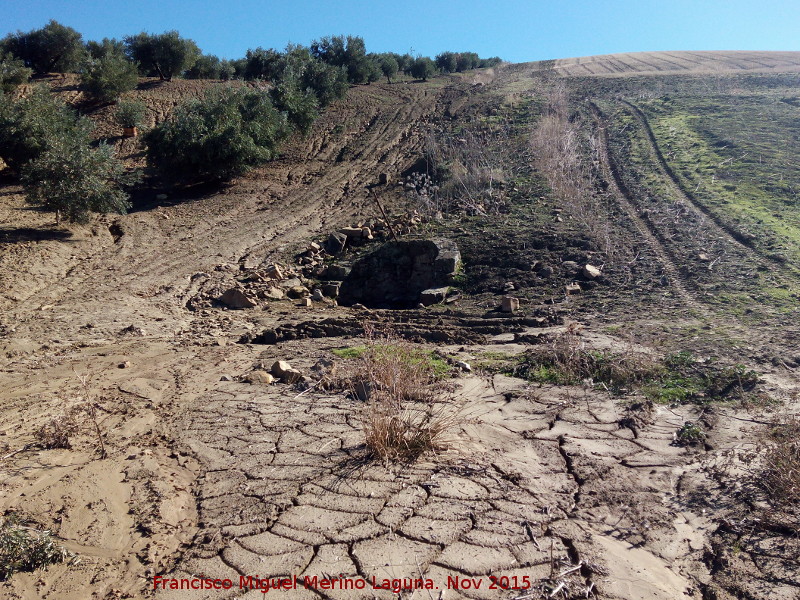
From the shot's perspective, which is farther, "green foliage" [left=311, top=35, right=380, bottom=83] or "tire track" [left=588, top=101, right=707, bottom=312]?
"green foliage" [left=311, top=35, right=380, bottom=83]

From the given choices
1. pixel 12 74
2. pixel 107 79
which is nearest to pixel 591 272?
pixel 107 79

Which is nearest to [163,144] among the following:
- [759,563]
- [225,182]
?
[225,182]

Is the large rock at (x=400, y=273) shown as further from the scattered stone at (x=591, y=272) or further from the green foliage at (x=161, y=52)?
the green foliage at (x=161, y=52)

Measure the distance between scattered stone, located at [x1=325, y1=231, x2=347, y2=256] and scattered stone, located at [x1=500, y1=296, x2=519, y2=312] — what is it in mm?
3963

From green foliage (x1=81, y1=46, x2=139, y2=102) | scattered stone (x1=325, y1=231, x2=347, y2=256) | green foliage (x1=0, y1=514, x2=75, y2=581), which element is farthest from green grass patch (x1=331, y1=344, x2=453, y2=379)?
green foliage (x1=81, y1=46, x2=139, y2=102)

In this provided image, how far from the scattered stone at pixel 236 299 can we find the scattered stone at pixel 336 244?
2581 mm

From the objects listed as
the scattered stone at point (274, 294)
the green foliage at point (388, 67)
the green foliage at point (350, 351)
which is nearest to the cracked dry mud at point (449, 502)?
the green foliage at point (350, 351)

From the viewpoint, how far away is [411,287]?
10375 millimetres

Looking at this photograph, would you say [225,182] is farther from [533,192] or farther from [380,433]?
[380,433]

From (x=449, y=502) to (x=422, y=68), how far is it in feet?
107

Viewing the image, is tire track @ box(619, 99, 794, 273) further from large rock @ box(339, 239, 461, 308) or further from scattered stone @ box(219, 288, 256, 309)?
scattered stone @ box(219, 288, 256, 309)

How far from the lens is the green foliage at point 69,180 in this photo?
440 inches

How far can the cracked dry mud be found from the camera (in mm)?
3238

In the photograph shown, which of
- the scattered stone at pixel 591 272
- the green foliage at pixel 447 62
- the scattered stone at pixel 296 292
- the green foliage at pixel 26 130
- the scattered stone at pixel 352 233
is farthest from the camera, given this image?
the green foliage at pixel 447 62
